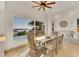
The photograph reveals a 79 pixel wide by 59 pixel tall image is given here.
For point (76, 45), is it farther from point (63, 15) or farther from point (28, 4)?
point (28, 4)

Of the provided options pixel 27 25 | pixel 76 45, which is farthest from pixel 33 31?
pixel 76 45

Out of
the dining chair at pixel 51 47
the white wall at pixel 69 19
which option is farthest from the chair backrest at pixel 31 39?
the white wall at pixel 69 19

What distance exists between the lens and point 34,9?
195 cm

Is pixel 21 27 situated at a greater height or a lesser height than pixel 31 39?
greater

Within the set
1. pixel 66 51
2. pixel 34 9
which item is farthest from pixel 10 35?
pixel 66 51

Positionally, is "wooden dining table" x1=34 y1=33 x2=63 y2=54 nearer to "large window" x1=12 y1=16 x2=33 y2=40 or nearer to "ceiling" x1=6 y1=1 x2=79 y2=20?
"large window" x1=12 y1=16 x2=33 y2=40

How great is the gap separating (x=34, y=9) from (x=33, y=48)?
0.62m

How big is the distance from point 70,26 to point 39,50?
2.02 feet

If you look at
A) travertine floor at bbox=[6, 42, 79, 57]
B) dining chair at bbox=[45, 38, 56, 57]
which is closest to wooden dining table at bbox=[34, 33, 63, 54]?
dining chair at bbox=[45, 38, 56, 57]

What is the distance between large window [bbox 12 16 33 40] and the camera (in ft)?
6.24

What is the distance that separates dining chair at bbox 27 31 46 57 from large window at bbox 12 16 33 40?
79mm

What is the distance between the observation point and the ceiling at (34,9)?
6.30 feet

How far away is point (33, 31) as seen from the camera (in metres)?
1.95

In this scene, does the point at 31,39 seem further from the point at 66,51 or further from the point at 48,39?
the point at 66,51
